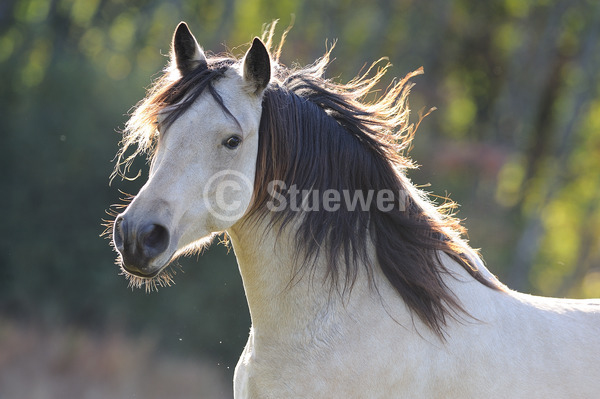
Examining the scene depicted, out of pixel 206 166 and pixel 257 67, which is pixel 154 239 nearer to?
pixel 206 166

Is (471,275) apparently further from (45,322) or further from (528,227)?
(528,227)

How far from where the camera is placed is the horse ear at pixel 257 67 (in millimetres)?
3293

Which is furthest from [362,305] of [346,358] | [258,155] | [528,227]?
[528,227]

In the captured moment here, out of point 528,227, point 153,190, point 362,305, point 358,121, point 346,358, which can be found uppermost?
point 358,121

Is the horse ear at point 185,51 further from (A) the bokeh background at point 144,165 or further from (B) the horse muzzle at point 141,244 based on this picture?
(A) the bokeh background at point 144,165

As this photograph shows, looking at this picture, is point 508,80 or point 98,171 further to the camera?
point 508,80

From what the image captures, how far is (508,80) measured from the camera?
A: 2142 centimetres

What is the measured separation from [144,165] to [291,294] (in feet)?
30.0

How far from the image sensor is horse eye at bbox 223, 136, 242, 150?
3.19m

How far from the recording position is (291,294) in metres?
3.35

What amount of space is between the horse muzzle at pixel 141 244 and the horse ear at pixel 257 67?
3.01 feet

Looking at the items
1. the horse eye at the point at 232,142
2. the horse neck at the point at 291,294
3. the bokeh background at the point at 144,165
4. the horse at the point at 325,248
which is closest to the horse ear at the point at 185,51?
the horse at the point at 325,248

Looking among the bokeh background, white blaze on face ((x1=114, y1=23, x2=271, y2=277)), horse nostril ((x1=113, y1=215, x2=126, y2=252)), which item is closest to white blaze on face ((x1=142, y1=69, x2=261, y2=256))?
white blaze on face ((x1=114, y1=23, x2=271, y2=277))

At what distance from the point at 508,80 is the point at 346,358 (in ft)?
65.7
